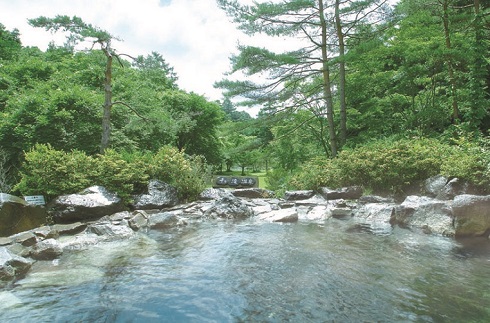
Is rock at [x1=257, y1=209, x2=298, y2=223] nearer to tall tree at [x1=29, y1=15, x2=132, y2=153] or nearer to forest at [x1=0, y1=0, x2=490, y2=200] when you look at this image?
forest at [x1=0, y1=0, x2=490, y2=200]

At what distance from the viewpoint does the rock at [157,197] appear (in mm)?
9164

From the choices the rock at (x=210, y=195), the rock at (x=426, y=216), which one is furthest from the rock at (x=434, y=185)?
the rock at (x=210, y=195)

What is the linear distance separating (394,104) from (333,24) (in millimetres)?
4697

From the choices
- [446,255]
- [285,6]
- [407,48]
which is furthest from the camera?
[285,6]

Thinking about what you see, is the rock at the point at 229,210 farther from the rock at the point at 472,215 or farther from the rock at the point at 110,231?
the rock at the point at 472,215

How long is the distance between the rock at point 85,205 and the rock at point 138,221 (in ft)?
2.75

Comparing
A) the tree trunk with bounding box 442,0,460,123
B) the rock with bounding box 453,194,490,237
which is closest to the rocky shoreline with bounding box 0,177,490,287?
the rock with bounding box 453,194,490,237

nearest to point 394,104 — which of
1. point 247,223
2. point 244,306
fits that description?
point 247,223

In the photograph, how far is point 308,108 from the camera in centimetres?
1582

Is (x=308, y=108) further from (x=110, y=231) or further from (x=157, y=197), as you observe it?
(x=110, y=231)

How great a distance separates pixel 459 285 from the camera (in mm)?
3719

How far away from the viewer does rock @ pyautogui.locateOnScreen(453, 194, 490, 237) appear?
559 cm

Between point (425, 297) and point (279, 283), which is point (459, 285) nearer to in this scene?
point (425, 297)

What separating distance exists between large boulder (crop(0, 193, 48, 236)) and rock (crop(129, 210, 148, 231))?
6.35ft
